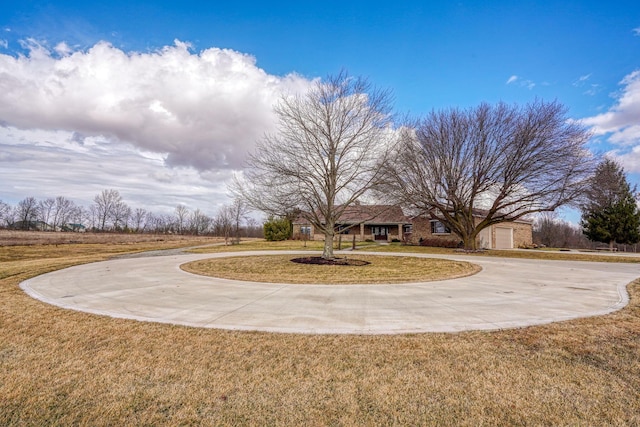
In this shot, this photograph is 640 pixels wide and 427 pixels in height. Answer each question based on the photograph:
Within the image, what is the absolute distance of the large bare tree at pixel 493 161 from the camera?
18781mm

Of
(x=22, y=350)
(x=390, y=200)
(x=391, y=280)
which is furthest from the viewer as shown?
(x=390, y=200)

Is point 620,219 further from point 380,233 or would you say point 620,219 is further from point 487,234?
point 380,233

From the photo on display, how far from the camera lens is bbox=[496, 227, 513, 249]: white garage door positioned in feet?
95.6

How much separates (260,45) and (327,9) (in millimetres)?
3366

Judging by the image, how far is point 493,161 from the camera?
20.8 metres

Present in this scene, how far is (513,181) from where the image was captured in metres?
20.6

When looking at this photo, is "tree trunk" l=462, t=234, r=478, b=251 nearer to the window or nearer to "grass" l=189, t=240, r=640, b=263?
"grass" l=189, t=240, r=640, b=263

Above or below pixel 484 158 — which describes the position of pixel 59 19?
above

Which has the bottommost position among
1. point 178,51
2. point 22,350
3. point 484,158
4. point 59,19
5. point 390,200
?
point 22,350

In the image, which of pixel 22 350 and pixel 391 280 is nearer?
pixel 22 350

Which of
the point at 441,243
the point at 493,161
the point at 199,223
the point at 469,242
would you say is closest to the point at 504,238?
the point at 441,243

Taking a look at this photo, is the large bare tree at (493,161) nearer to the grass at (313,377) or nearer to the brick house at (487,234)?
the brick house at (487,234)

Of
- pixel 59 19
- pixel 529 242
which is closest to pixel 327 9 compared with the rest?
pixel 59 19

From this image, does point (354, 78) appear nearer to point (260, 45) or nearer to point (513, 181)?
point (260, 45)
